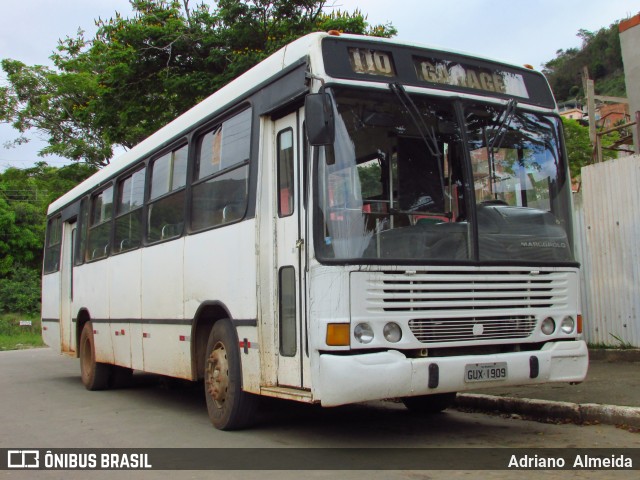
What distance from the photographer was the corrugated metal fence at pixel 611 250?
32.1ft

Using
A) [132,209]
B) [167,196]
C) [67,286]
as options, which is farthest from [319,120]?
[67,286]

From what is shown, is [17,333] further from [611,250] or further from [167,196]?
[611,250]

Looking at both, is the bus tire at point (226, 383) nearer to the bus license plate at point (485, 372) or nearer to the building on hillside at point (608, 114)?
the bus license plate at point (485, 372)

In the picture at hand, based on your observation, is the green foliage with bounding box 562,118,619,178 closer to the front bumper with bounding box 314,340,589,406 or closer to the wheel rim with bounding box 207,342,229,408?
the wheel rim with bounding box 207,342,229,408

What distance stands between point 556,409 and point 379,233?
2919mm

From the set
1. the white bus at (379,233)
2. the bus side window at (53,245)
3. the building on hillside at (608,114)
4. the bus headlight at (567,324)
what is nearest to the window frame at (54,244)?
the bus side window at (53,245)

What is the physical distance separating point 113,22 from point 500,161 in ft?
58.2

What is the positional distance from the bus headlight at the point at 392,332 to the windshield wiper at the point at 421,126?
3.82ft

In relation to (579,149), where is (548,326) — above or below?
below

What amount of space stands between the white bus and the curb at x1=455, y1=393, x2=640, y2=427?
841 millimetres

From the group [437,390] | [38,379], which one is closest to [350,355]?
[437,390]

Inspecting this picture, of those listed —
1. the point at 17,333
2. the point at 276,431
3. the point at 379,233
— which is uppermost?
the point at 379,233

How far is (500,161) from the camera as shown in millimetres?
6090

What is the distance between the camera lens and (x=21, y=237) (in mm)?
40781
